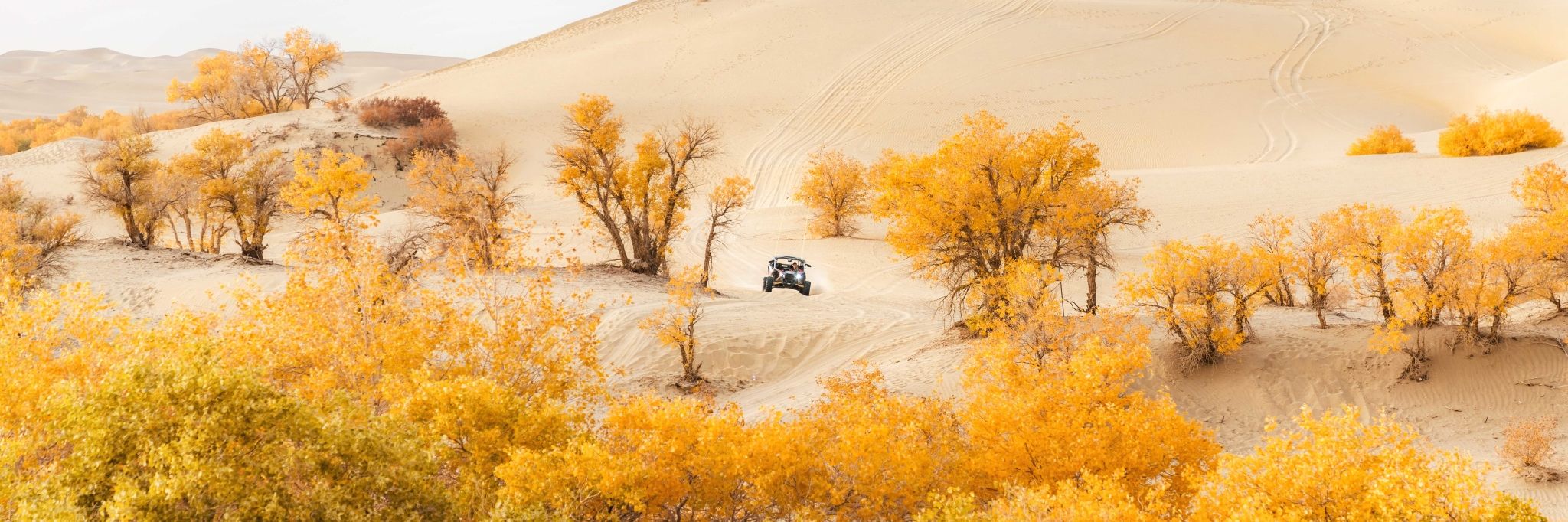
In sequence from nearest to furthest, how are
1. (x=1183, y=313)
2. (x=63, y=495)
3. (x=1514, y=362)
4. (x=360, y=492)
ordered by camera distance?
(x=63, y=495), (x=360, y=492), (x=1514, y=362), (x=1183, y=313)

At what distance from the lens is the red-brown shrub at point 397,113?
2005 inches

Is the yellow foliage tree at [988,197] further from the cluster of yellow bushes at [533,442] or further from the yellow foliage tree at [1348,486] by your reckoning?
the yellow foliage tree at [1348,486]

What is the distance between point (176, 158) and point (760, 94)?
36.3 meters

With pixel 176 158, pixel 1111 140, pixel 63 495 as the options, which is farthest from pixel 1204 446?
pixel 1111 140

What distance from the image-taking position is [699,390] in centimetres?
1922

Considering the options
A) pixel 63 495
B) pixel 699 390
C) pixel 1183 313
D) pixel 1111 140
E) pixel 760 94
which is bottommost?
pixel 699 390

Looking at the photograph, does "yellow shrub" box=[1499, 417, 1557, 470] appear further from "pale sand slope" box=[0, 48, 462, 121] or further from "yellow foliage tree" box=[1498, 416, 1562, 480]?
"pale sand slope" box=[0, 48, 462, 121]

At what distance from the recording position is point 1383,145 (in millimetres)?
44000

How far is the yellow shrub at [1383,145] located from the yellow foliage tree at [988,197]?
3382 centimetres

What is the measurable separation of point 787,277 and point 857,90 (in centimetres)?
3380

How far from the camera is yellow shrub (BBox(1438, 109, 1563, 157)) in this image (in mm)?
38812

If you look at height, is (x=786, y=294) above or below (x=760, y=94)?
below

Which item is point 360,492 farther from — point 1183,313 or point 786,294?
point 786,294

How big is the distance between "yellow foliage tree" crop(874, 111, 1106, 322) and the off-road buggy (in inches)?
341
